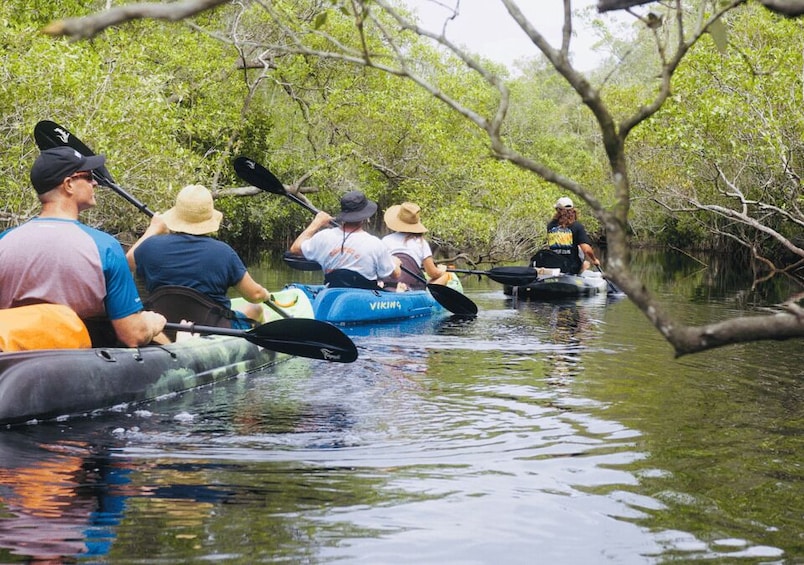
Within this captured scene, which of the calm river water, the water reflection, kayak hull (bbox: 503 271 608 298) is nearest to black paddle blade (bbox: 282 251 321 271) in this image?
the calm river water

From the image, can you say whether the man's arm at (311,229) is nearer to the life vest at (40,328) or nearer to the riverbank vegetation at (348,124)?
the riverbank vegetation at (348,124)

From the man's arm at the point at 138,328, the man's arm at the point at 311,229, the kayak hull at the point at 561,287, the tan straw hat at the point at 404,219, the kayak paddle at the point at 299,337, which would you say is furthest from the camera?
the kayak hull at the point at 561,287

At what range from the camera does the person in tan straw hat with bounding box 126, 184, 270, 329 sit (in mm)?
7348

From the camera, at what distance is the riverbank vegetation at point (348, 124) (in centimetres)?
1494

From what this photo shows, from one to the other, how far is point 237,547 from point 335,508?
67 cm

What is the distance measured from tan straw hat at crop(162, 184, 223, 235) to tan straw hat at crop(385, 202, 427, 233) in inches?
219

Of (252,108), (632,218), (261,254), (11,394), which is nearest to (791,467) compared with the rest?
(11,394)

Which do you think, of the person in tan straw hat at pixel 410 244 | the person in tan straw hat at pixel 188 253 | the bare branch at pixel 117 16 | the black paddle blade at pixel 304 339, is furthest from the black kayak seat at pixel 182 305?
the person in tan straw hat at pixel 410 244

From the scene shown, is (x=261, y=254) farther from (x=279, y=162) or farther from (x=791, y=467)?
(x=791, y=467)

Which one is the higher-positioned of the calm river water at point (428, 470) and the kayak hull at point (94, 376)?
the kayak hull at point (94, 376)

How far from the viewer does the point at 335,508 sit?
4262 millimetres

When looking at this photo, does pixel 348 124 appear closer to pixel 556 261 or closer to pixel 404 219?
pixel 556 261

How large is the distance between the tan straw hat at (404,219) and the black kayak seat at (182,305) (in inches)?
221

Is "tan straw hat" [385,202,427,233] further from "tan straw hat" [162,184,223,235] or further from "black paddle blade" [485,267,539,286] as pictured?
"tan straw hat" [162,184,223,235]
